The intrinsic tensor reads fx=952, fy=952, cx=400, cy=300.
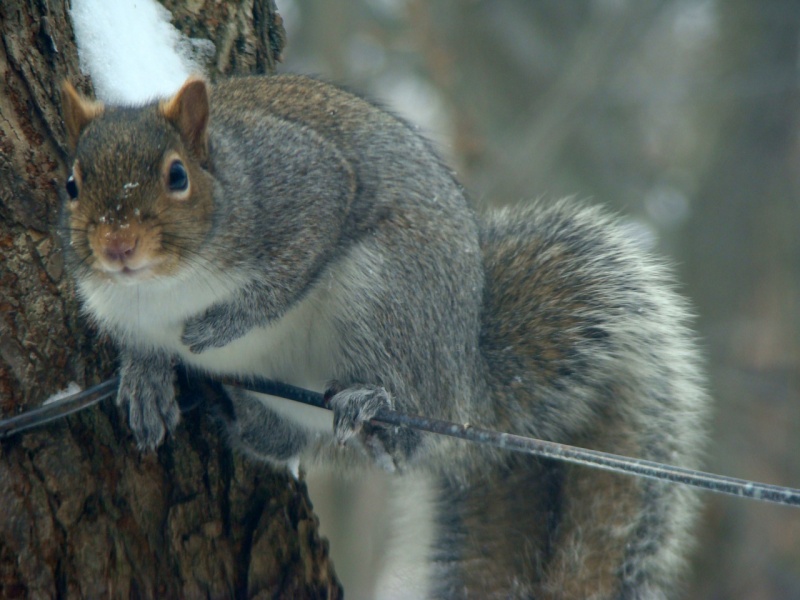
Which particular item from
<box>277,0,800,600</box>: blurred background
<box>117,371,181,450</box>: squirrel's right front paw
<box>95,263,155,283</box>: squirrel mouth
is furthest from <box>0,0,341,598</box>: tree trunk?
<box>277,0,800,600</box>: blurred background

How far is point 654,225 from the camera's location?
771cm

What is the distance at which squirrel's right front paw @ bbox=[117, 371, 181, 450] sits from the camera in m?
1.99

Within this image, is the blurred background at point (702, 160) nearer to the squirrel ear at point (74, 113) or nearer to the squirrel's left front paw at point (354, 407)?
the squirrel's left front paw at point (354, 407)

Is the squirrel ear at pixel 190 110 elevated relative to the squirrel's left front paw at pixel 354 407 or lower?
elevated

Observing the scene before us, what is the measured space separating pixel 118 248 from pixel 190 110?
0.39 m

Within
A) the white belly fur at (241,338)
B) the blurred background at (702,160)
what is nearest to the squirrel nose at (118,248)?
the white belly fur at (241,338)

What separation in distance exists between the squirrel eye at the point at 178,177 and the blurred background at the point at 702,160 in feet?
14.8

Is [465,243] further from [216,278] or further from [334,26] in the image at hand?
[334,26]

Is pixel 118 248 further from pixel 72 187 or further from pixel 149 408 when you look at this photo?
pixel 149 408

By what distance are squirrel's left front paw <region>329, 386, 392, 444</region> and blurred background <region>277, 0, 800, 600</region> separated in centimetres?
427

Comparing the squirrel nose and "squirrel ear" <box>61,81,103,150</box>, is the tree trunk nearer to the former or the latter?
"squirrel ear" <box>61,81,103,150</box>

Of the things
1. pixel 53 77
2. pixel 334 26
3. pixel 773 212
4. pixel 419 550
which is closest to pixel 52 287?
pixel 53 77

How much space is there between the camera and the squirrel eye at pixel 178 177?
76.9 inches

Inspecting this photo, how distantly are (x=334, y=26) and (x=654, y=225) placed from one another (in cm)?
299
